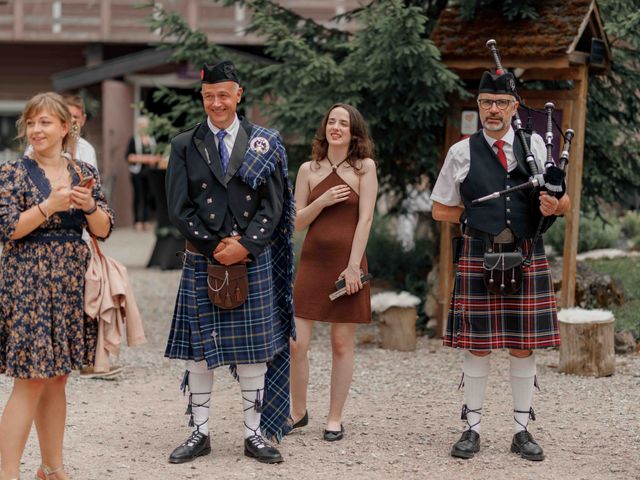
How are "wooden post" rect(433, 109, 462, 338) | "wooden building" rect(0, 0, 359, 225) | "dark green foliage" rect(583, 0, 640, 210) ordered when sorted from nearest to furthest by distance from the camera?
1. "wooden post" rect(433, 109, 462, 338)
2. "dark green foliage" rect(583, 0, 640, 210)
3. "wooden building" rect(0, 0, 359, 225)

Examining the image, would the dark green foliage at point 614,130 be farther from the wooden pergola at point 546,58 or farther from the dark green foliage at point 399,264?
the dark green foliage at point 399,264

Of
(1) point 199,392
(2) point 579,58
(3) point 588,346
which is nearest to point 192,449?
(1) point 199,392

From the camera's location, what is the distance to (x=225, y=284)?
5090 millimetres

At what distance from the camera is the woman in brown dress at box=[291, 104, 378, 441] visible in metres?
5.73

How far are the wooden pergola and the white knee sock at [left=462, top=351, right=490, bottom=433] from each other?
9.50ft

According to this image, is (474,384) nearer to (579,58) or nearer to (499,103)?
(499,103)

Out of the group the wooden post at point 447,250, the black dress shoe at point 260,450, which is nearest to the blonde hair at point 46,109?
the black dress shoe at point 260,450

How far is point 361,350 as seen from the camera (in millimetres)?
8469

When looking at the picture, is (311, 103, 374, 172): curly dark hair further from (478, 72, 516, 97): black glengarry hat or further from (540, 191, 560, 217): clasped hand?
(540, 191, 560, 217): clasped hand

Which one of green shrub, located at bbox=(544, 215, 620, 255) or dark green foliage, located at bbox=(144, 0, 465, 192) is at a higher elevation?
dark green foliage, located at bbox=(144, 0, 465, 192)

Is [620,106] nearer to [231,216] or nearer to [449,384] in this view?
[449,384]

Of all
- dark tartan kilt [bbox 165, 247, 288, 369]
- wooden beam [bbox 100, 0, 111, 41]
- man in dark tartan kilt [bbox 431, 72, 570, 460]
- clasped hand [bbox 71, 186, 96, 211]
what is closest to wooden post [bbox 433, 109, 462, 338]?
man in dark tartan kilt [bbox 431, 72, 570, 460]

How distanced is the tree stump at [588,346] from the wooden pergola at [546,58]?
78 centimetres

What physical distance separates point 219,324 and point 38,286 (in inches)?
38.5
